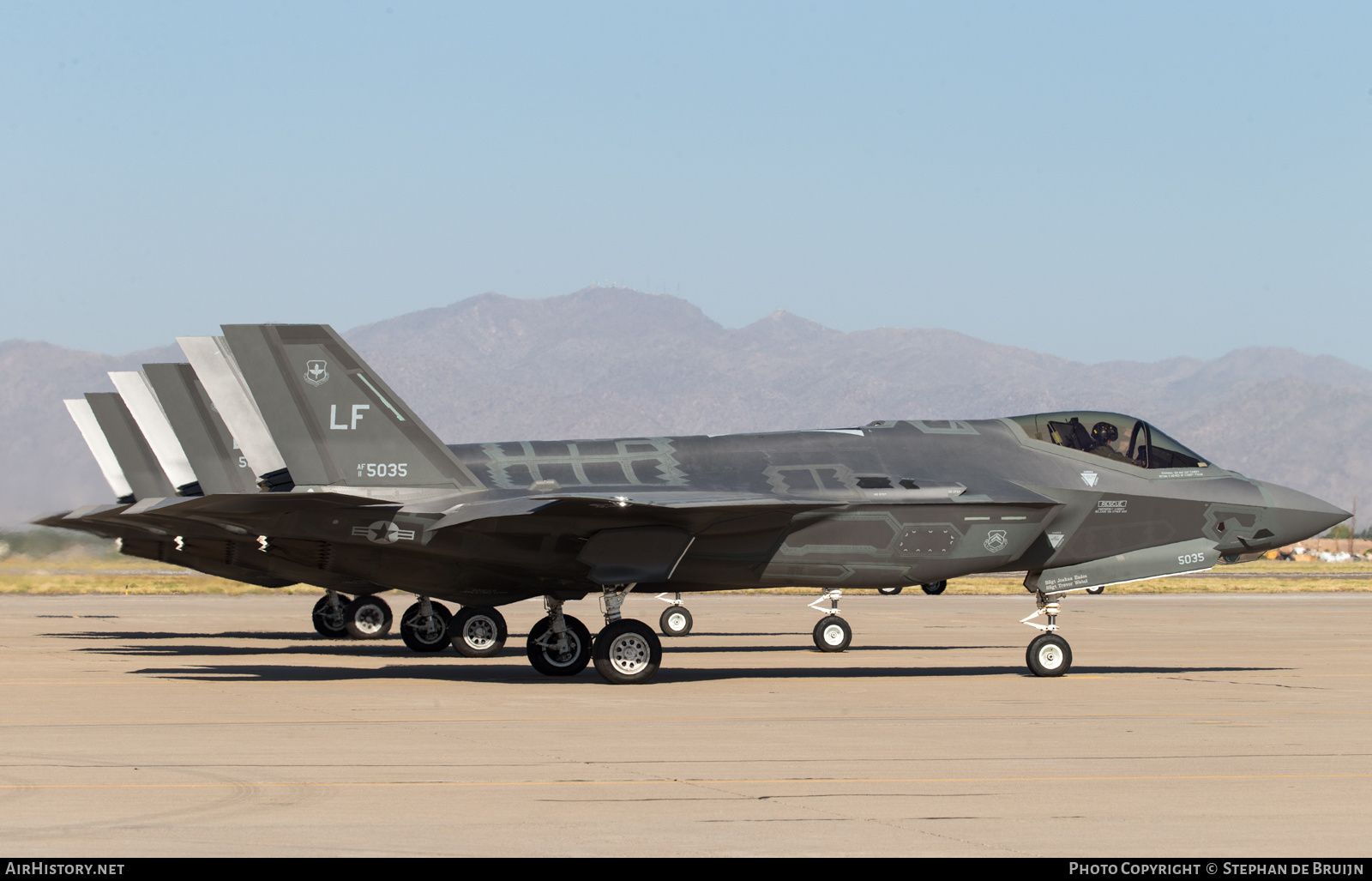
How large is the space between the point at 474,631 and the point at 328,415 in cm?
563

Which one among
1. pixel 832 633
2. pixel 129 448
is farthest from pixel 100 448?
pixel 832 633

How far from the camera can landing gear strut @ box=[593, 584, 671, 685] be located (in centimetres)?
1755

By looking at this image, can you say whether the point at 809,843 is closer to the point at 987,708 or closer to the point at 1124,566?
the point at 987,708

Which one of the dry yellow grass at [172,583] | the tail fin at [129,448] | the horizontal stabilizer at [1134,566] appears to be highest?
the tail fin at [129,448]

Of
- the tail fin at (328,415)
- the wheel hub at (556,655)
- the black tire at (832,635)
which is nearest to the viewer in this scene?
the tail fin at (328,415)

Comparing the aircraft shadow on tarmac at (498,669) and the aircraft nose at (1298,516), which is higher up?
the aircraft nose at (1298,516)

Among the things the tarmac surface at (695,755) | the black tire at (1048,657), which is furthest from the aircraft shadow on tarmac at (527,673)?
the black tire at (1048,657)

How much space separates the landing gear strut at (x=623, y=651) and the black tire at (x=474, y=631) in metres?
5.20

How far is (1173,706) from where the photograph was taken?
51.0 ft

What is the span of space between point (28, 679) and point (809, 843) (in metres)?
14.4

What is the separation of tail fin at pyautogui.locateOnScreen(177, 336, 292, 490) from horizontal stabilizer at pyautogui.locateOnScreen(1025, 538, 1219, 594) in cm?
1071

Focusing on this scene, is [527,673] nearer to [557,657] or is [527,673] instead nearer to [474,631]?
[557,657]

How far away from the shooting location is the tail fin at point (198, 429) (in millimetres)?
25031

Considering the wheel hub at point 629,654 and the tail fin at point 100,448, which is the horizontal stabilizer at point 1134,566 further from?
the tail fin at point 100,448
